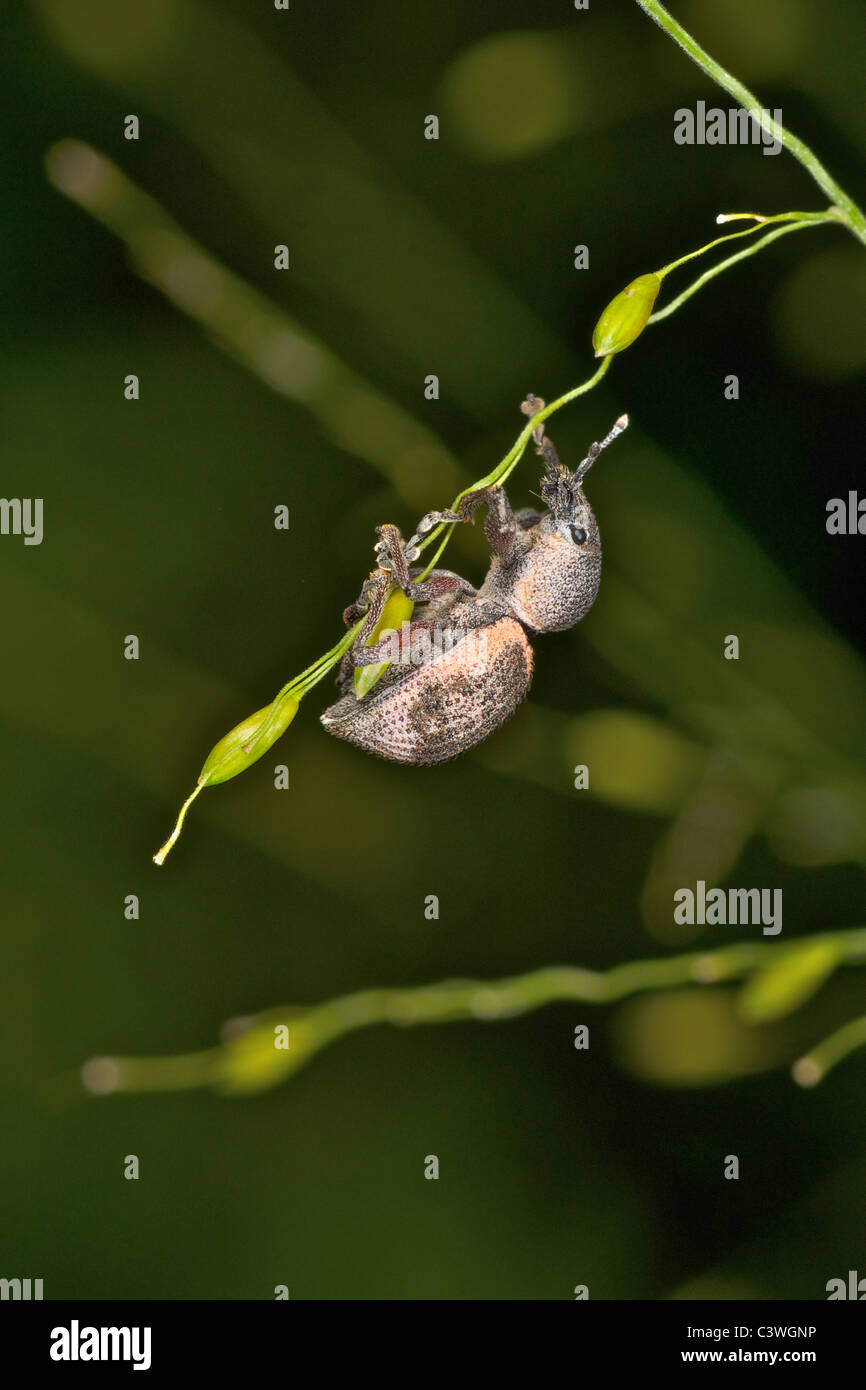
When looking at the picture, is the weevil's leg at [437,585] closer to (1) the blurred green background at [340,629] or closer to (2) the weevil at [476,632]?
(2) the weevil at [476,632]

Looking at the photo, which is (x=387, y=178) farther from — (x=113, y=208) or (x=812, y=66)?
(x=812, y=66)

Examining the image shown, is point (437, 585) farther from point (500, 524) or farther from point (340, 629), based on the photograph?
point (340, 629)

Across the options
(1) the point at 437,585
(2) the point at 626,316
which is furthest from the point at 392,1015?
(2) the point at 626,316

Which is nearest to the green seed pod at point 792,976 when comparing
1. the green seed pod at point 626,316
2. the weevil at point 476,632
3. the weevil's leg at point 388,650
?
the weevil at point 476,632

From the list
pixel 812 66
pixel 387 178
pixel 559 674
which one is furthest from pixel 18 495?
pixel 812 66

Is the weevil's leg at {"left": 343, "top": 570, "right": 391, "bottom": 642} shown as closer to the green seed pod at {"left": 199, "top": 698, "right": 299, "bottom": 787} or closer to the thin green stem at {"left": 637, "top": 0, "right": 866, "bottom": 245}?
the green seed pod at {"left": 199, "top": 698, "right": 299, "bottom": 787}

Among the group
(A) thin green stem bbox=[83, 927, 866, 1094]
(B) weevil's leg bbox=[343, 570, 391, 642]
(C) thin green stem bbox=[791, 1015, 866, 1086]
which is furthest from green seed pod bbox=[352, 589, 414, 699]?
(C) thin green stem bbox=[791, 1015, 866, 1086]
